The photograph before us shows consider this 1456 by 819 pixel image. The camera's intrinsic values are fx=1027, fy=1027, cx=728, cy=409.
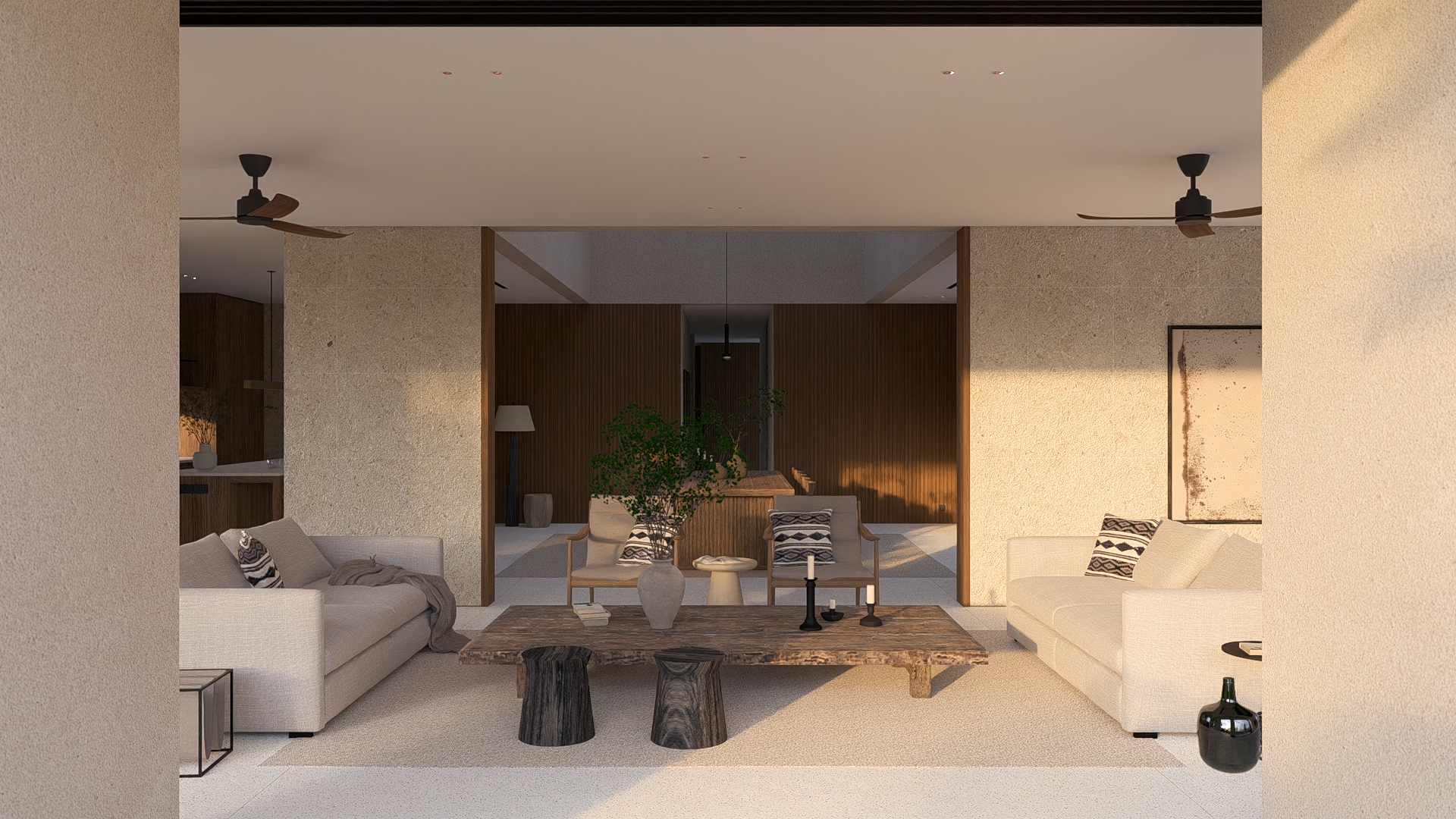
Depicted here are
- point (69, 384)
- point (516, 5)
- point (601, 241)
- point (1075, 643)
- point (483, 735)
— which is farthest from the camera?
point (601, 241)

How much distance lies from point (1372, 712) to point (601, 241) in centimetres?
1079

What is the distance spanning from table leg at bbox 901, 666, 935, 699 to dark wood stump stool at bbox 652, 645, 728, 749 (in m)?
1.04

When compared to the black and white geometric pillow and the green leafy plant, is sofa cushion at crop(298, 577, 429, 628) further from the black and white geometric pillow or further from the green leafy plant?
the green leafy plant

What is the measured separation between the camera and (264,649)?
4156 millimetres

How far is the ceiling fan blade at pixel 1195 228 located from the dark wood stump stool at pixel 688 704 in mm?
3232

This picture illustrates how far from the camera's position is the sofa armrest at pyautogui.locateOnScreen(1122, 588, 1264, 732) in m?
4.16

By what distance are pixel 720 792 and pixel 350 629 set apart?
6.46 feet

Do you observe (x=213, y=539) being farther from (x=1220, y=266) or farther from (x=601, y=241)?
(x=601, y=241)

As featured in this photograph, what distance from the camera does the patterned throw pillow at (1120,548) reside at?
5.66 metres

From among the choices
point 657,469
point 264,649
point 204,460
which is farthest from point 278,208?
point 204,460

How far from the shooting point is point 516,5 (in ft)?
9.75

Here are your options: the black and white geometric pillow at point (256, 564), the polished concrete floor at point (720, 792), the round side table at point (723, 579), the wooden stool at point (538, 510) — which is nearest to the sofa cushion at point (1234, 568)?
the polished concrete floor at point (720, 792)

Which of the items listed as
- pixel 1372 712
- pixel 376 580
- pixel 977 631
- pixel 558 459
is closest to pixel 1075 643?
pixel 977 631

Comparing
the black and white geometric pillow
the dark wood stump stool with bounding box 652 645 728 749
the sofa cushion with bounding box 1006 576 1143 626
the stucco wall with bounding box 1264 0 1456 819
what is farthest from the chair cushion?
the stucco wall with bounding box 1264 0 1456 819
